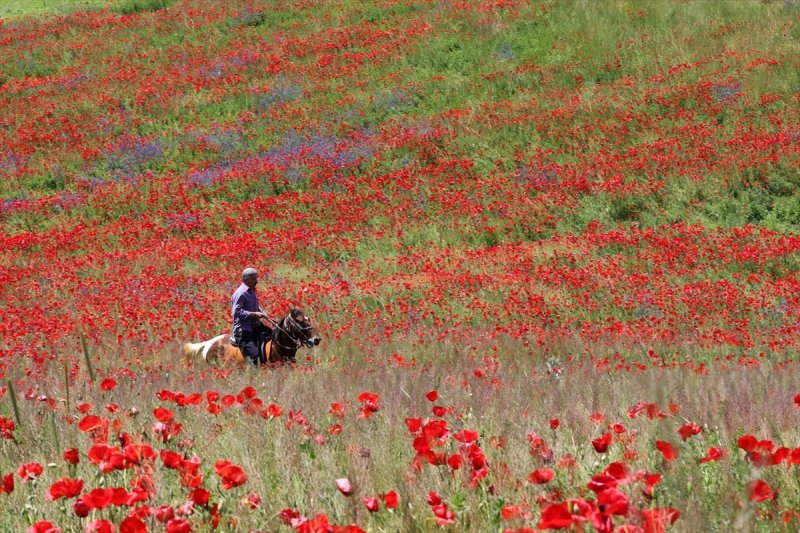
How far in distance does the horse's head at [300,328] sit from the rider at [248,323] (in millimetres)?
438

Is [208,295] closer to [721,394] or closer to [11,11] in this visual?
[721,394]

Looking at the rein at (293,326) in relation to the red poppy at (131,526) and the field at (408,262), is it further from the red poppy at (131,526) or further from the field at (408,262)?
the red poppy at (131,526)

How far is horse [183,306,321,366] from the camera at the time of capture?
1112 cm

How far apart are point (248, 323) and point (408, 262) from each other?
22.9ft

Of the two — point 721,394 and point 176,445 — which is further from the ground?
point 176,445

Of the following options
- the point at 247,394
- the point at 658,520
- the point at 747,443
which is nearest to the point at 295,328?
the point at 247,394

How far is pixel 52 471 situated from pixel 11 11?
167 feet

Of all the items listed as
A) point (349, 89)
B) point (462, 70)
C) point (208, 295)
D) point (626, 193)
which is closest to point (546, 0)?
point (462, 70)

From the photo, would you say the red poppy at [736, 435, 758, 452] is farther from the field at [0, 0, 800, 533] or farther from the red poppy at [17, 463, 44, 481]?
the red poppy at [17, 463, 44, 481]

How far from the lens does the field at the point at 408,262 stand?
140 inches

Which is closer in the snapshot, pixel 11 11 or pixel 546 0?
pixel 546 0

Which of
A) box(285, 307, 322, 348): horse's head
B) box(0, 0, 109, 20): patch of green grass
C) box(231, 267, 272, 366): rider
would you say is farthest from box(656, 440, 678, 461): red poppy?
box(0, 0, 109, 20): patch of green grass

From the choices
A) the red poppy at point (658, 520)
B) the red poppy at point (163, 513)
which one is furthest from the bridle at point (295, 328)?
the red poppy at point (658, 520)

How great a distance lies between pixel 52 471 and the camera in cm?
433
